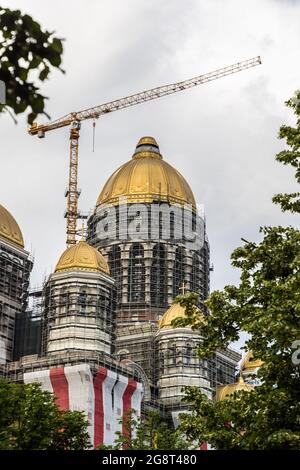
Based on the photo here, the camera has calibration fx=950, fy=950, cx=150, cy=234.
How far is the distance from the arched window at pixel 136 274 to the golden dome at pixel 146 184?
5075 millimetres

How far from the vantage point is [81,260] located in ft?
249

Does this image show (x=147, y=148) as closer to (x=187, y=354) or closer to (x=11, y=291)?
(x=11, y=291)

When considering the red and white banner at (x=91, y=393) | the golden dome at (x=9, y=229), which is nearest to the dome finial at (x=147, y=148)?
the golden dome at (x=9, y=229)

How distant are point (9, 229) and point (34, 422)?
158 ft

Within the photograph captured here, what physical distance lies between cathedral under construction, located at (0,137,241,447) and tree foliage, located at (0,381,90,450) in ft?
63.5

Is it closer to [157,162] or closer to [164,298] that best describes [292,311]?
[164,298]

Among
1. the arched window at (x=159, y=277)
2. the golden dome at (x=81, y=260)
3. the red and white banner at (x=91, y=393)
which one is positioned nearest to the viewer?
the red and white banner at (x=91, y=393)

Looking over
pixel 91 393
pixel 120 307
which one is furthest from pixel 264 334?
pixel 120 307

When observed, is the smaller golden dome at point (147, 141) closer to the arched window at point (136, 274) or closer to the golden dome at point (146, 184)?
the golden dome at point (146, 184)

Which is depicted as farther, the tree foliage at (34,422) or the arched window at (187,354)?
the arched window at (187,354)

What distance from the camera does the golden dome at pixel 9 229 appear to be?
81500 mm

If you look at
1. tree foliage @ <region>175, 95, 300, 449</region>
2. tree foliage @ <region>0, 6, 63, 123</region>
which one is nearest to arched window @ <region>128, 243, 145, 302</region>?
tree foliage @ <region>175, 95, 300, 449</region>

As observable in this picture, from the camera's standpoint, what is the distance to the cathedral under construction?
2685 inches
